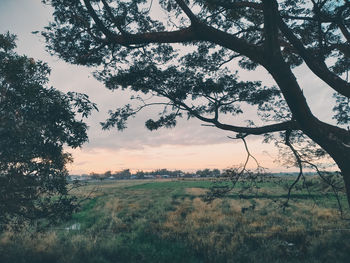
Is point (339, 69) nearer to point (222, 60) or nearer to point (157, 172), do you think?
point (222, 60)

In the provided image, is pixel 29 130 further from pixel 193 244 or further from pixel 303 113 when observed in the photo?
pixel 193 244

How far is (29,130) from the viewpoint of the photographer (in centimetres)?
596

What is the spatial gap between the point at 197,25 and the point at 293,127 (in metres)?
3.33

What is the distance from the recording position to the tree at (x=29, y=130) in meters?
6.04

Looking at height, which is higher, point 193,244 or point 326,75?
point 326,75

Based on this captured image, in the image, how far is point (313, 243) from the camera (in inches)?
430

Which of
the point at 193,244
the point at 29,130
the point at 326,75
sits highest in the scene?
the point at 326,75

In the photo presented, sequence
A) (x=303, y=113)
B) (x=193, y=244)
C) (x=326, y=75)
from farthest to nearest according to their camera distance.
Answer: (x=193, y=244) → (x=326, y=75) → (x=303, y=113)

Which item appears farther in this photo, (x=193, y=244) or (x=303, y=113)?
(x=193, y=244)

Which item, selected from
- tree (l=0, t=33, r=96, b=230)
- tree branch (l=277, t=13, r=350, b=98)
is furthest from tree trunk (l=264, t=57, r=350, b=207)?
tree (l=0, t=33, r=96, b=230)

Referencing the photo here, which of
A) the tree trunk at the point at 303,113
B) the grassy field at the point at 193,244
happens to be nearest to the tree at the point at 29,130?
the grassy field at the point at 193,244

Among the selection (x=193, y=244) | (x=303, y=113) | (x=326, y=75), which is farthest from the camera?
(x=193, y=244)

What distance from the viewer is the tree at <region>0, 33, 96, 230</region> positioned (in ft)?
19.8

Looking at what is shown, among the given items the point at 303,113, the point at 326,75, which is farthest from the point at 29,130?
the point at 326,75
